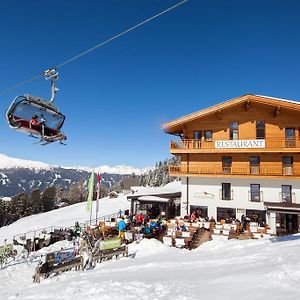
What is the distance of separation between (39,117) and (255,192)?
65.7 feet

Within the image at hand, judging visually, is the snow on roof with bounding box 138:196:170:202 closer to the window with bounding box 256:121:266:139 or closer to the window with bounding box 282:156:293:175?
the window with bounding box 256:121:266:139

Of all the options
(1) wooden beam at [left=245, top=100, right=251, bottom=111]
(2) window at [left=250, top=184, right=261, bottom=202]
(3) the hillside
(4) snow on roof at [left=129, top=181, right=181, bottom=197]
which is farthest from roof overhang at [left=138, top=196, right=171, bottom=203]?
(3) the hillside

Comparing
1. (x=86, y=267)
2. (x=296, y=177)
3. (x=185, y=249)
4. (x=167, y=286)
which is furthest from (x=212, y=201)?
(x=167, y=286)

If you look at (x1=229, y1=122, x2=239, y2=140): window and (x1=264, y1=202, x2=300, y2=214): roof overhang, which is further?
(x1=229, y1=122, x2=239, y2=140): window

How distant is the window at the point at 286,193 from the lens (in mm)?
25128

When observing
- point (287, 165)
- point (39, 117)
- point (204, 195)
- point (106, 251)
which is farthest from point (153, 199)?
point (39, 117)

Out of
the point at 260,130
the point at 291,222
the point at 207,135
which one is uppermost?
the point at 260,130

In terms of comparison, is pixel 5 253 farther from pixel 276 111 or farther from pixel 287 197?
pixel 276 111

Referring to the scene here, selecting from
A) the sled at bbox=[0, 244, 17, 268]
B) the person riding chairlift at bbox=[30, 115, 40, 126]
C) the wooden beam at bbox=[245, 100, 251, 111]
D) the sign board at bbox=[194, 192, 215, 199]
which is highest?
the wooden beam at bbox=[245, 100, 251, 111]

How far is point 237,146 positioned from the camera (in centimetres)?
2716

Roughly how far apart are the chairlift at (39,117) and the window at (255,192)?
18.3m

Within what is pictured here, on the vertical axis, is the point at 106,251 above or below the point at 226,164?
below

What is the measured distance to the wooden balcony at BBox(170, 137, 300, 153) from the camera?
2583 centimetres

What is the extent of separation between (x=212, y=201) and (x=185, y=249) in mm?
10452
